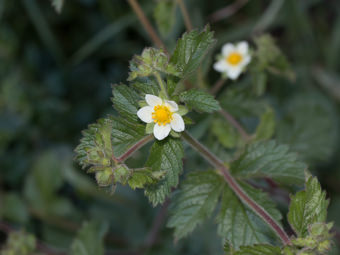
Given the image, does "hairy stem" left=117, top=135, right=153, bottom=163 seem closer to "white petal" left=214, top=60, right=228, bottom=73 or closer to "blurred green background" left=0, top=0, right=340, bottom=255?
"white petal" left=214, top=60, right=228, bottom=73

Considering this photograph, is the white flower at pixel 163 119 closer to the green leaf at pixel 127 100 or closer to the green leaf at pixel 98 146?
the green leaf at pixel 127 100

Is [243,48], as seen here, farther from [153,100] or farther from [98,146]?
[98,146]

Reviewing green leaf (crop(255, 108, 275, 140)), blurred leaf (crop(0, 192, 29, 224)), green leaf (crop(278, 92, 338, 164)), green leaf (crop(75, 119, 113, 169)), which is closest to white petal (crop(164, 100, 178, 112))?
green leaf (crop(75, 119, 113, 169))

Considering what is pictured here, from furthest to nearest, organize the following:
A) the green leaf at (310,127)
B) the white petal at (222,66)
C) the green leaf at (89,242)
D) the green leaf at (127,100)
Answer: the green leaf at (310,127)
the white petal at (222,66)
the green leaf at (89,242)
the green leaf at (127,100)

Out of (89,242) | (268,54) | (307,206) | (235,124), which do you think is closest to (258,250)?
(307,206)

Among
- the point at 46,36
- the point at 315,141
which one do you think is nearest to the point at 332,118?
the point at 315,141

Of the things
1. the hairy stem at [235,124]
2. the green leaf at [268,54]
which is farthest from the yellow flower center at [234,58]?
the hairy stem at [235,124]
